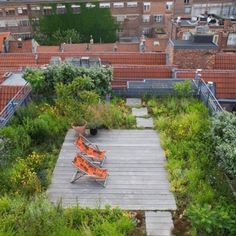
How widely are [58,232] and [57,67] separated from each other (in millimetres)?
7649

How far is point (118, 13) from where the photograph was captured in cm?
4659

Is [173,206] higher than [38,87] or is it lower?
lower

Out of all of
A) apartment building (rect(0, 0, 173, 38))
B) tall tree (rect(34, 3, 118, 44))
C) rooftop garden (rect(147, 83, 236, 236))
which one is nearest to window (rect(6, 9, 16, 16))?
apartment building (rect(0, 0, 173, 38))

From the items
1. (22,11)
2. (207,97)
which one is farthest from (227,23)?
(22,11)

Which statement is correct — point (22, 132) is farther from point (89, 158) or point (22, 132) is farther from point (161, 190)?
point (161, 190)

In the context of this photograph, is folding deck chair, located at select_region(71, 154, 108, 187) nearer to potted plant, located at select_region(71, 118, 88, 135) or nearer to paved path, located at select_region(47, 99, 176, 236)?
paved path, located at select_region(47, 99, 176, 236)

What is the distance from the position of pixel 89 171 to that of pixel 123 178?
101 cm

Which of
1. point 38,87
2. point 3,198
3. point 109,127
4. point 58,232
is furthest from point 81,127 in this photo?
point 58,232

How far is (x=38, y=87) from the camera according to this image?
508 inches

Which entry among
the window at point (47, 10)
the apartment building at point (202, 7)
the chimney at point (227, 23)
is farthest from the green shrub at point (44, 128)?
the apartment building at point (202, 7)

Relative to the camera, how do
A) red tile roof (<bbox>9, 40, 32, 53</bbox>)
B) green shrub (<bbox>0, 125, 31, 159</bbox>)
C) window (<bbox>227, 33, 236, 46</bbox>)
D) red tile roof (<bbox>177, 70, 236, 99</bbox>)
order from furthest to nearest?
1. window (<bbox>227, 33, 236, 46</bbox>)
2. red tile roof (<bbox>9, 40, 32, 53</bbox>)
3. red tile roof (<bbox>177, 70, 236, 99</bbox>)
4. green shrub (<bbox>0, 125, 31, 159</bbox>)

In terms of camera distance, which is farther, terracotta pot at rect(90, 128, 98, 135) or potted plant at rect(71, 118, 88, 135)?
terracotta pot at rect(90, 128, 98, 135)

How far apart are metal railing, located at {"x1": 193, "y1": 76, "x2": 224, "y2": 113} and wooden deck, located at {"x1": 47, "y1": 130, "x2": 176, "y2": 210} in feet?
8.00

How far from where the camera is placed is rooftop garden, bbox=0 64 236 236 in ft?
23.4
